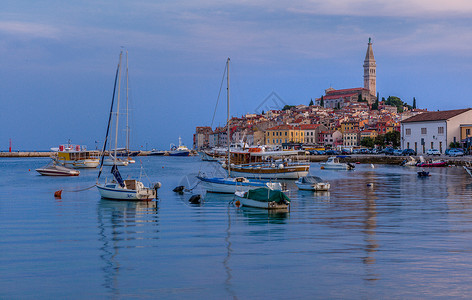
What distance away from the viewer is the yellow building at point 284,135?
498 feet

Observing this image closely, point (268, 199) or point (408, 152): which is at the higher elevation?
point (408, 152)

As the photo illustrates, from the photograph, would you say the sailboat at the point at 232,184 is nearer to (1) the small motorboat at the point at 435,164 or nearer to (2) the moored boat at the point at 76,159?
(1) the small motorboat at the point at 435,164

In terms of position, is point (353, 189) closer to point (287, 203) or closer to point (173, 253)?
point (287, 203)

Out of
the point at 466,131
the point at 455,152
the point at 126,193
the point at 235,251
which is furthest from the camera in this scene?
the point at 466,131

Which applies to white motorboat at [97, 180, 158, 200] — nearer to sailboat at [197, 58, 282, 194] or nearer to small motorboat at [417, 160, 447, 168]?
sailboat at [197, 58, 282, 194]

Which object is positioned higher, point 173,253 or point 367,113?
point 367,113

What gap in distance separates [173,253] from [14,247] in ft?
17.7

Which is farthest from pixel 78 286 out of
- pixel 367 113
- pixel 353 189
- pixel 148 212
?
pixel 367 113

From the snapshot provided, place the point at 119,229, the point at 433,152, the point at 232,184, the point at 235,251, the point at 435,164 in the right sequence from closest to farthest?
1. the point at 235,251
2. the point at 119,229
3. the point at 232,184
4. the point at 435,164
5. the point at 433,152

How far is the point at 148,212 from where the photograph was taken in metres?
26.5

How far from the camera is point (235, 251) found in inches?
646

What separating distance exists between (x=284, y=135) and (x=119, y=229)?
13220 centimetres

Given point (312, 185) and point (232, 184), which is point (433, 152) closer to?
point (312, 185)

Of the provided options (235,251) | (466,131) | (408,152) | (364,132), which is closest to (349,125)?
(364,132)
